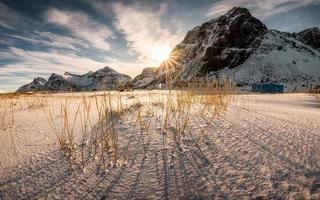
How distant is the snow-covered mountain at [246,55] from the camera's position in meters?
57.2

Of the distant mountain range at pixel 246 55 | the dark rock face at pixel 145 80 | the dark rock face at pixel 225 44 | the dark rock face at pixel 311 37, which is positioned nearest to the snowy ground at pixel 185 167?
the distant mountain range at pixel 246 55

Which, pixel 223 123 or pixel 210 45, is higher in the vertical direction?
pixel 210 45

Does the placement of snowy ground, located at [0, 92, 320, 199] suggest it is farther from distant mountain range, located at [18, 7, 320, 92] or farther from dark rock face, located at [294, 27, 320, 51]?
dark rock face, located at [294, 27, 320, 51]

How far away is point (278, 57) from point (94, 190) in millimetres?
68660

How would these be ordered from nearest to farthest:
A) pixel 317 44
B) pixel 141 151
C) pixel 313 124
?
pixel 141 151 → pixel 313 124 → pixel 317 44

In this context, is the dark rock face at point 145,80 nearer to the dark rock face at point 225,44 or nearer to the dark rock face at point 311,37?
the dark rock face at point 225,44

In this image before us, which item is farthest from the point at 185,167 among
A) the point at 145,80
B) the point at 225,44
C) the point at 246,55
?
the point at 145,80

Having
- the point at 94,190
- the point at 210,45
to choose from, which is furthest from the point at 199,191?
the point at 210,45

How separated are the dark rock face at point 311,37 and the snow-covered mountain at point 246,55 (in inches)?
983

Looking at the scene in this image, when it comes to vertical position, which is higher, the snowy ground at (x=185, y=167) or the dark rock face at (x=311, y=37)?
the dark rock face at (x=311, y=37)

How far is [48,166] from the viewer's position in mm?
1669

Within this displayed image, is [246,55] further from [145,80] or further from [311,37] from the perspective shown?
[311,37]

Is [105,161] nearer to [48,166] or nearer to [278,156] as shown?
[48,166]

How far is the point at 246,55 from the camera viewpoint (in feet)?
212
